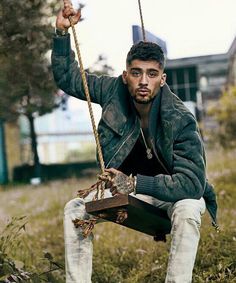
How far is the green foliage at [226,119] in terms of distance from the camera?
39.3 ft

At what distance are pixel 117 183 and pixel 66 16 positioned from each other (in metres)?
1.05

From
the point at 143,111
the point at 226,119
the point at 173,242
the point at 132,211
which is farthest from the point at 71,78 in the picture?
the point at 226,119

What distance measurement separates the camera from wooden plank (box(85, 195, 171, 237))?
3.35 metres

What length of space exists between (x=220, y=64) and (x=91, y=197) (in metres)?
19.4

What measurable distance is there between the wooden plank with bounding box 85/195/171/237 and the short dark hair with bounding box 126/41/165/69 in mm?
805

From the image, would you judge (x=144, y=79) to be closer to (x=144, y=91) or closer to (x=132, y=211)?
(x=144, y=91)

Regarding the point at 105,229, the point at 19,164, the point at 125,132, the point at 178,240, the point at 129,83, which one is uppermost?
the point at 129,83

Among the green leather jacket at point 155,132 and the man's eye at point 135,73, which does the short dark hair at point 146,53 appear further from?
the green leather jacket at point 155,132

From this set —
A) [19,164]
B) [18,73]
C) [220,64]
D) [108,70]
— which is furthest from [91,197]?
[220,64]

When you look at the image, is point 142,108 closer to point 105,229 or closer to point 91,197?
point 91,197

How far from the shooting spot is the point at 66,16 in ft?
12.7

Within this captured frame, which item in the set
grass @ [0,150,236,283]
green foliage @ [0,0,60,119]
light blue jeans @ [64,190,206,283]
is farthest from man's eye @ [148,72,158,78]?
green foliage @ [0,0,60,119]

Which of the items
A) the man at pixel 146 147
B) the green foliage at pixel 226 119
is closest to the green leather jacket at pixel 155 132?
the man at pixel 146 147

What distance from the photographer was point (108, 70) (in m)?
10.2
